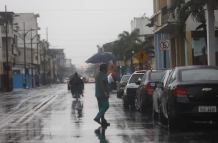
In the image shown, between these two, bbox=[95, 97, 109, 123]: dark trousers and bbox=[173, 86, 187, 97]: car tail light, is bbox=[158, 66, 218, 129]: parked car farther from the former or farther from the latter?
bbox=[95, 97, 109, 123]: dark trousers

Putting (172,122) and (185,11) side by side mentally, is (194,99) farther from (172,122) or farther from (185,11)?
(185,11)

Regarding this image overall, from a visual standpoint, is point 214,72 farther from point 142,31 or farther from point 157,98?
point 142,31

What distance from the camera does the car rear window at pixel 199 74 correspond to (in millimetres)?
10281

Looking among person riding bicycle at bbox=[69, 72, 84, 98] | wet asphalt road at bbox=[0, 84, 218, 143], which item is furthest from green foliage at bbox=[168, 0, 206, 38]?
wet asphalt road at bbox=[0, 84, 218, 143]

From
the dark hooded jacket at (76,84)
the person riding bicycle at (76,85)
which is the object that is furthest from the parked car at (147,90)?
the dark hooded jacket at (76,84)

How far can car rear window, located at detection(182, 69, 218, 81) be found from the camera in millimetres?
10281

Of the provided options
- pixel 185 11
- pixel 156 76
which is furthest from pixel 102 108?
pixel 185 11

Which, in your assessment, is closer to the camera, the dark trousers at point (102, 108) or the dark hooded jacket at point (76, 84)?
the dark trousers at point (102, 108)

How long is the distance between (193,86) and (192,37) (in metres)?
18.9

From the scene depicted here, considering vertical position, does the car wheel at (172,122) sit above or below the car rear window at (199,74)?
below

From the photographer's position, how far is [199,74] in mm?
10406

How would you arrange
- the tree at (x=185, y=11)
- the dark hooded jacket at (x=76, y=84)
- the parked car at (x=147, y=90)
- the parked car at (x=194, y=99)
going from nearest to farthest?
the parked car at (x=194, y=99)
the parked car at (x=147, y=90)
the tree at (x=185, y=11)
the dark hooded jacket at (x=76, y=84)

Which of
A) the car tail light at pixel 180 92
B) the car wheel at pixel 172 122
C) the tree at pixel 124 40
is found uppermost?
the tree at pixel 124 40

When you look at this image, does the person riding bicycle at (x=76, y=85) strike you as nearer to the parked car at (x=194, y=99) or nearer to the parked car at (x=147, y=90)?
the parked car at (x=147, y=90)
